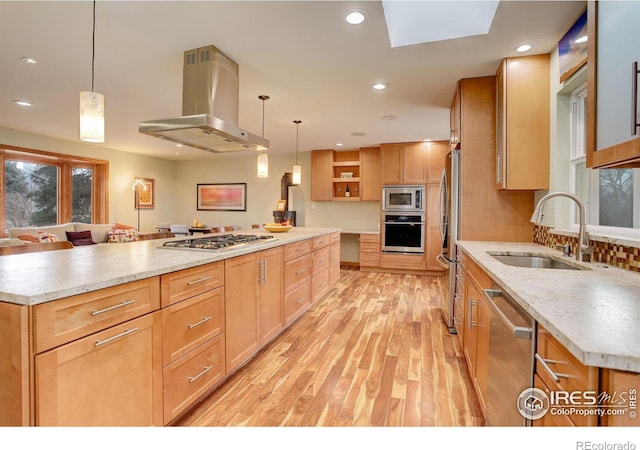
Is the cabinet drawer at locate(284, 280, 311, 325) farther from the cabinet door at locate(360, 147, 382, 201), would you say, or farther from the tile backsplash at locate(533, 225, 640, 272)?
the cabinet door at locate(360, 147, 382, 201)

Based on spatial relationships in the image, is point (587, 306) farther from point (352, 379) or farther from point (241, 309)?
point (241, 309)

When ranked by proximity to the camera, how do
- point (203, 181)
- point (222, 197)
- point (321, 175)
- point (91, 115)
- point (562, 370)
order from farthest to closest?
point (203, 181) < point (222, 197) < point (321, 175) < point (91, 115) < point (562, 370)

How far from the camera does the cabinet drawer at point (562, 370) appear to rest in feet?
2.26

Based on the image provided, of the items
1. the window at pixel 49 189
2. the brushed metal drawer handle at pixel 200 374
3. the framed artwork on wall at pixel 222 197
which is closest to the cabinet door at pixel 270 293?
the brushed metal drawer handle at pixel 200 374

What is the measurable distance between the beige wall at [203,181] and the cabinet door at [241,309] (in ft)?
15.1

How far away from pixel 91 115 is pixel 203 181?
20.5 ft

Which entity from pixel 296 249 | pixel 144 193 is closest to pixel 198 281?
pixel 296 249

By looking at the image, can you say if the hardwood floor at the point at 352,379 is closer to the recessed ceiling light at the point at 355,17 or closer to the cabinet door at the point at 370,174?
the recessed ceiling light at the point at 355,17

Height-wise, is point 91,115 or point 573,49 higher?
point 573,49

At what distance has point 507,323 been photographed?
3.74ft

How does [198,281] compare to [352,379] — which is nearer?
[198,281]
